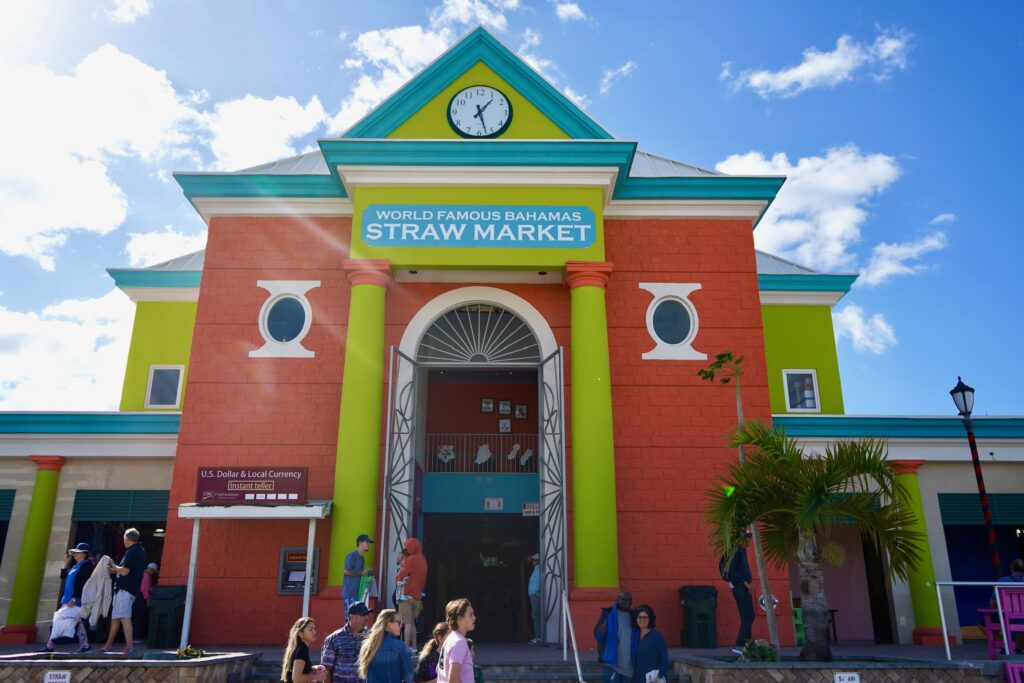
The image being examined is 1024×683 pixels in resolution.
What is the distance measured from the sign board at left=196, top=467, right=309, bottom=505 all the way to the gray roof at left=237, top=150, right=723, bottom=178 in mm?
7004

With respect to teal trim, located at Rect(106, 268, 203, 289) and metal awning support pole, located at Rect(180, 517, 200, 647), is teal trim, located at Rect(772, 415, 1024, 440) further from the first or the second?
teal trim, located at Rect(106, 268, 203, 289)

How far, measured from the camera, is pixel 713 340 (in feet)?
49.5

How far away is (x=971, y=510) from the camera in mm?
16703

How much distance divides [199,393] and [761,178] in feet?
37.8

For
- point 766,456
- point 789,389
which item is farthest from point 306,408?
point 789,389

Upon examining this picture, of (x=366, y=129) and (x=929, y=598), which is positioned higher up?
(x=366, y=129)

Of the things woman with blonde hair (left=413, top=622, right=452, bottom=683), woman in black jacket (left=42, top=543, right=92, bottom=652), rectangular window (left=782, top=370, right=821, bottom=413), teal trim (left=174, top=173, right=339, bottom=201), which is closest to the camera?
woman with blonde hair (left=413, top=622, right=452, bottom=683)

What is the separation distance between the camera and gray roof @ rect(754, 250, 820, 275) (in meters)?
20.9

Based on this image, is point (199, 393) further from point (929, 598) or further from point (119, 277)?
point (929, 598)

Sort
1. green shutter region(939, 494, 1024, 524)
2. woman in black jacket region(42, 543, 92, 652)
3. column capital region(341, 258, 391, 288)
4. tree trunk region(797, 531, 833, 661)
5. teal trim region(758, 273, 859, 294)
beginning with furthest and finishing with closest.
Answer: teal trim region(758, 273, 859, 294) < green shutter region(939, 494, 1024, 524) < column capital region(341, 258, 391, 288) < woman in black jacket region(42, 543, 92, 652) < tree trunk region(797, 531, 833, 661)

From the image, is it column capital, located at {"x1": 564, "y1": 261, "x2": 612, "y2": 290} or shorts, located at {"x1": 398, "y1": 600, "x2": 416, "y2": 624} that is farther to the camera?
column capital, located at {"x1": 564, "y1": 261, "x2": 612, "y2": 290}

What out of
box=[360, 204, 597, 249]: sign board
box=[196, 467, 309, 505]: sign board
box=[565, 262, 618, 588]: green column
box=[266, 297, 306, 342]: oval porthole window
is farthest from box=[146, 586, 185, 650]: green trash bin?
box=[360, 204, 597, 249]: sign board

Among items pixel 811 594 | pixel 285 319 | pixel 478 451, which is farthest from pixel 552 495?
pixel 285 319

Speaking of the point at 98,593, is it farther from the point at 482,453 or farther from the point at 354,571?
the point at 482,453
